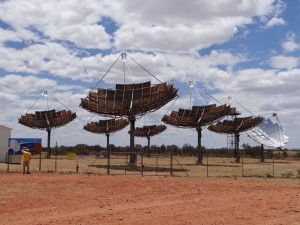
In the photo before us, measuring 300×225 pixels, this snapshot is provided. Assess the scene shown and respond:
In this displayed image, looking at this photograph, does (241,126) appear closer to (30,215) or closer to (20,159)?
(20,159)

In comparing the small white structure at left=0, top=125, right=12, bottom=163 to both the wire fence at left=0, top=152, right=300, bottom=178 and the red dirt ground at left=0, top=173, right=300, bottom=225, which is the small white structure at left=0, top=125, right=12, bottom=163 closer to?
the wire fence at left=0, top=152, right=300, bottom=178

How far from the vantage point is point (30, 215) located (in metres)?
15.6

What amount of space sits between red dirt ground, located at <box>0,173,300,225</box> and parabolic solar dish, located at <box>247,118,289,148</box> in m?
50.3

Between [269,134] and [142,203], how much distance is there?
6248 cm

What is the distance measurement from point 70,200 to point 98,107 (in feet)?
92.9

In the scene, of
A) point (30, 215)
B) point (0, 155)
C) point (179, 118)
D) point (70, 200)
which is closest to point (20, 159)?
point (0, 155)

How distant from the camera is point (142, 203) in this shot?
18594 millimetres

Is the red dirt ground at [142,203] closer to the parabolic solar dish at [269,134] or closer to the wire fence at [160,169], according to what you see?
the wire fence at [160,169]

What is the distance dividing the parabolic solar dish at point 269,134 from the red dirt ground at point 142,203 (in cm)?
5035

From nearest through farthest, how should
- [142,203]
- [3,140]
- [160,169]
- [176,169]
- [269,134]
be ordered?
[142,203], [176,169], [160,169], [3,140], [269,134]

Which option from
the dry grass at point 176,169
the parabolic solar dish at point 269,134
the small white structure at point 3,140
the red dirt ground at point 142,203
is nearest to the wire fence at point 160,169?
the dry grass at point 176,169

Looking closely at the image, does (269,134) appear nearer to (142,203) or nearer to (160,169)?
(160,169)

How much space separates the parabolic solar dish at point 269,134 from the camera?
74188 millimetres

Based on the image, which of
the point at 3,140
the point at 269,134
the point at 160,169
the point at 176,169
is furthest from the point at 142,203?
the point at 269,134
